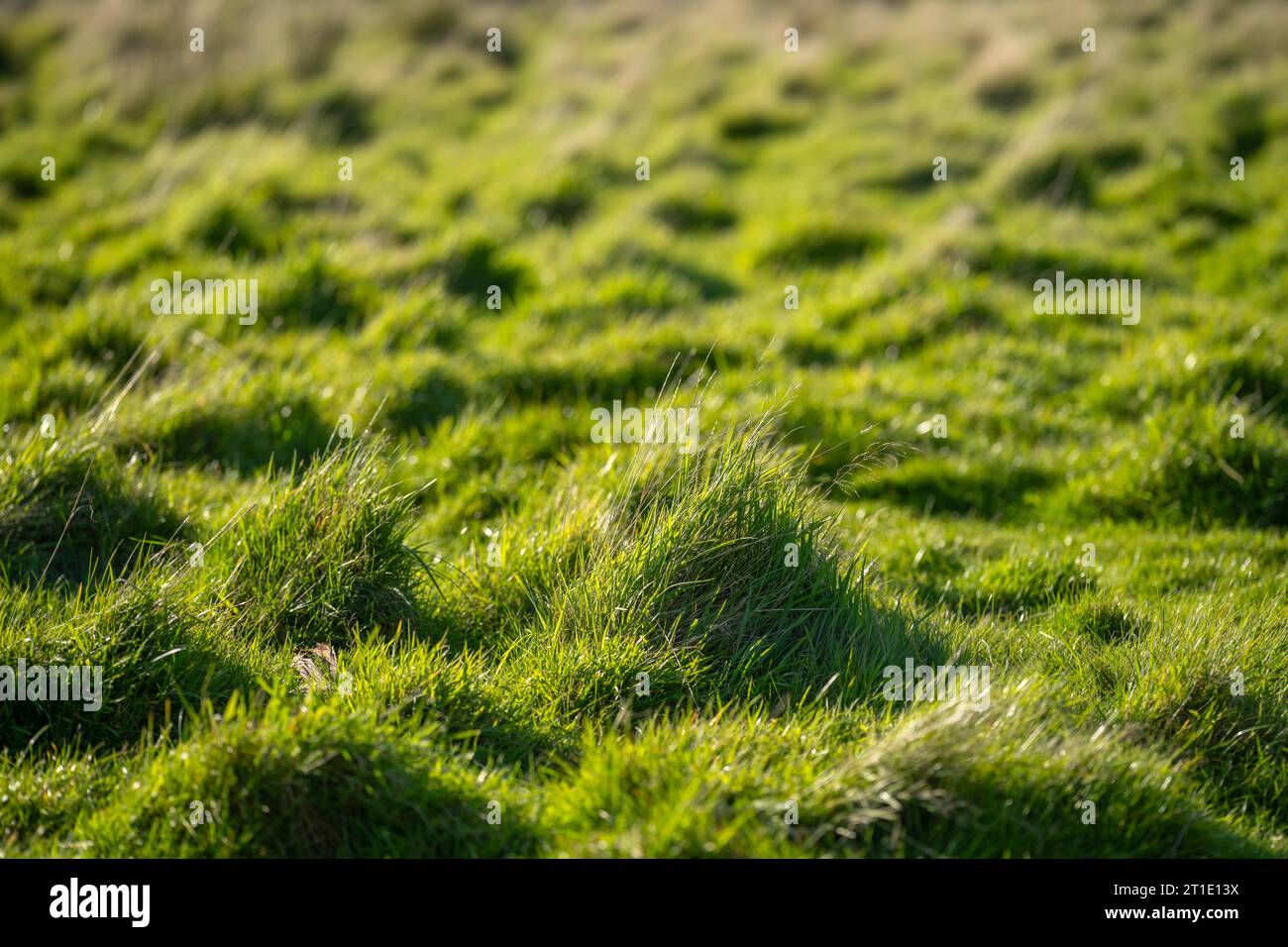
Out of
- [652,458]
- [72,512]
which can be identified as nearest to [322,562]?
[72,512]

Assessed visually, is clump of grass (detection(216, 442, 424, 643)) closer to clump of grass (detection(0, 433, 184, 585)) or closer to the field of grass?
the field of grass

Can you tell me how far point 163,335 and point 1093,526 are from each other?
17.9ft

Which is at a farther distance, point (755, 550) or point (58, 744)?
point (755, 550)

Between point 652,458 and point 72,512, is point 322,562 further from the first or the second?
point 652,458

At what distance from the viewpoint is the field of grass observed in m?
3.27

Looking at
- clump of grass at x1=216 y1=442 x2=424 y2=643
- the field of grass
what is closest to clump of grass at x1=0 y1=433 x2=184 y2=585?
the field of grass

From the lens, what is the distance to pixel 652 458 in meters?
4.51

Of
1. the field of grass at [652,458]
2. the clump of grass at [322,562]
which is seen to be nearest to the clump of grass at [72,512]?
the field of grass at [652,458]

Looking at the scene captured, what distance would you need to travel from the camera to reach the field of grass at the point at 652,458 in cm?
327

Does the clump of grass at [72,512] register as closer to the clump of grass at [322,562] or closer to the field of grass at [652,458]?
the field of grass at [652,458]

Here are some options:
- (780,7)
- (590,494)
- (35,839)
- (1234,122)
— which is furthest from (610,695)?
(780,7)

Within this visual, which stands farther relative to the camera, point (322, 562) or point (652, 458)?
point (652, 458)

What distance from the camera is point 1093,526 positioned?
532 cm
